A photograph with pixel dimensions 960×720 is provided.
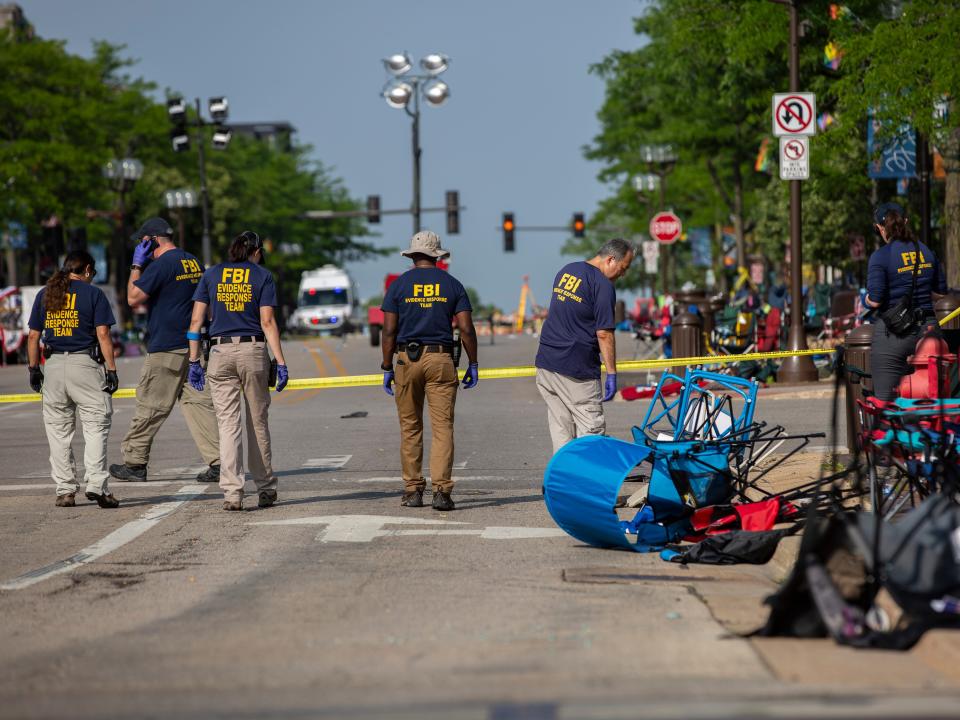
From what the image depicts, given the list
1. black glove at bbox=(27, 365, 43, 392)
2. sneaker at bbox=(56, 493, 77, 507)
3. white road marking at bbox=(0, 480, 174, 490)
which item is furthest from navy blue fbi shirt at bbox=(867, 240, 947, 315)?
Result: black glove at bbox=(27, 365, 43, 392)

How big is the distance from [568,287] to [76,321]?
11.9ft

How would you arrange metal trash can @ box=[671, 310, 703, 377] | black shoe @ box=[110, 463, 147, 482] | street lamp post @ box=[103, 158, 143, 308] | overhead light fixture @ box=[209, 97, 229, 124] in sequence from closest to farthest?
black shoe @ box=[110, 463, 147, 482] < metal trash can @ box=[671, 310, 703, 377] < overhead light fixture @ box=[209, 97, 229, 124] < street lamp post @ box=[103, 158, 143, 308]

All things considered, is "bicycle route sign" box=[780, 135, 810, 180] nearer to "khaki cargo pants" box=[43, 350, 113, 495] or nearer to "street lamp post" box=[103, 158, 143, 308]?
"khaki cargo pants" box=[43, 350, 113, 495]

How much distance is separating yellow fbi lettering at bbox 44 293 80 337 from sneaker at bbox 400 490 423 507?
273 cm

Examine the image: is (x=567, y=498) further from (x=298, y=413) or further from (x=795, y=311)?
(x=795, y=311)

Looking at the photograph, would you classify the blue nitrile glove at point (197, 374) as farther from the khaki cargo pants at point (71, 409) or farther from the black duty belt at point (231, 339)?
the khaki cargo pants at point (71, 409)

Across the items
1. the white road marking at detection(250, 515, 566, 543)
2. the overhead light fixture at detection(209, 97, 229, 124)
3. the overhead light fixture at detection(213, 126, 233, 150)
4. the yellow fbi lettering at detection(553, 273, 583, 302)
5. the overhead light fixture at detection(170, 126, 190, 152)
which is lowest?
the white road marking at detection(250, 515, 566, 543)

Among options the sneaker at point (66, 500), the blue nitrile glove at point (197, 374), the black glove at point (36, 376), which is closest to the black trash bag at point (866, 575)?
the blue nitrile glove at point (197, 374)

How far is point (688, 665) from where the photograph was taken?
5781mm

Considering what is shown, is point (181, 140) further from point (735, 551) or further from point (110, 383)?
point (735, 551)

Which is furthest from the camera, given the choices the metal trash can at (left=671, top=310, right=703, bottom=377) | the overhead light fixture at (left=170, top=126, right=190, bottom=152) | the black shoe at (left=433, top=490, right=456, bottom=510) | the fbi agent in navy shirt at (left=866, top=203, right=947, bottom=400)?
the overhead light fixture at (left=170, top=126, right=190, bottom=152)

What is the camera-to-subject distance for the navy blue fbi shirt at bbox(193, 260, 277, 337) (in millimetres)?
11344

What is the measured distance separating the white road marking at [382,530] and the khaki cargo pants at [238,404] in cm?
86

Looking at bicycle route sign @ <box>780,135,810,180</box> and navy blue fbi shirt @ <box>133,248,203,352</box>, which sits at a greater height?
bicycle route sign @ <box>780,135,810,180</box>
